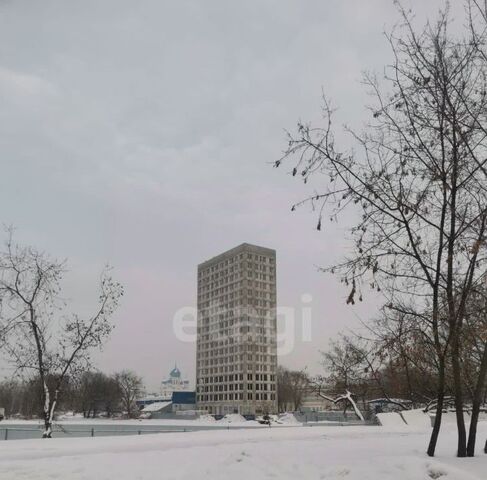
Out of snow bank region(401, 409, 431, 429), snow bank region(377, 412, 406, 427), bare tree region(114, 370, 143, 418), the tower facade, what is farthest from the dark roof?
snow bank region(401, 409, 431, 429)

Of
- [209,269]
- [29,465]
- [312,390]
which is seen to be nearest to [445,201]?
[29,465]

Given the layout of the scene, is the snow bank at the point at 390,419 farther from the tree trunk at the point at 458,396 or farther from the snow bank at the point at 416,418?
the tree trunk at the point at 458,396

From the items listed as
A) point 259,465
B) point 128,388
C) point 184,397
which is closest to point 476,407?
point 259,465

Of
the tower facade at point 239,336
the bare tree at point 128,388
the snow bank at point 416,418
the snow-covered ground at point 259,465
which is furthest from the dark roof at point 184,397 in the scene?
the snow-covered ground at point 259,465

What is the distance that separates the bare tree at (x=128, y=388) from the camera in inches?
4441

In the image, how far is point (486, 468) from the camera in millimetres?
8734

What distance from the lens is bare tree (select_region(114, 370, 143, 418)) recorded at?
370ft

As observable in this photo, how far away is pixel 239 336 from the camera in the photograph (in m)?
158

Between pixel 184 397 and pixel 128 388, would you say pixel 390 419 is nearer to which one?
pixel 128 388

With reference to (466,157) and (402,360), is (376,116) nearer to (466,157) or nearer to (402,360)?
(466,157)

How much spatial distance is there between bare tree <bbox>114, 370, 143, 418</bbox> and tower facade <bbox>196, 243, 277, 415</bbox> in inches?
1457

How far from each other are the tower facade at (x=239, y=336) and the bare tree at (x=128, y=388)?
37.0 metres

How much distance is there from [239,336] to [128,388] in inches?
1957

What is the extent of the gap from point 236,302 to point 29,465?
150844mm
